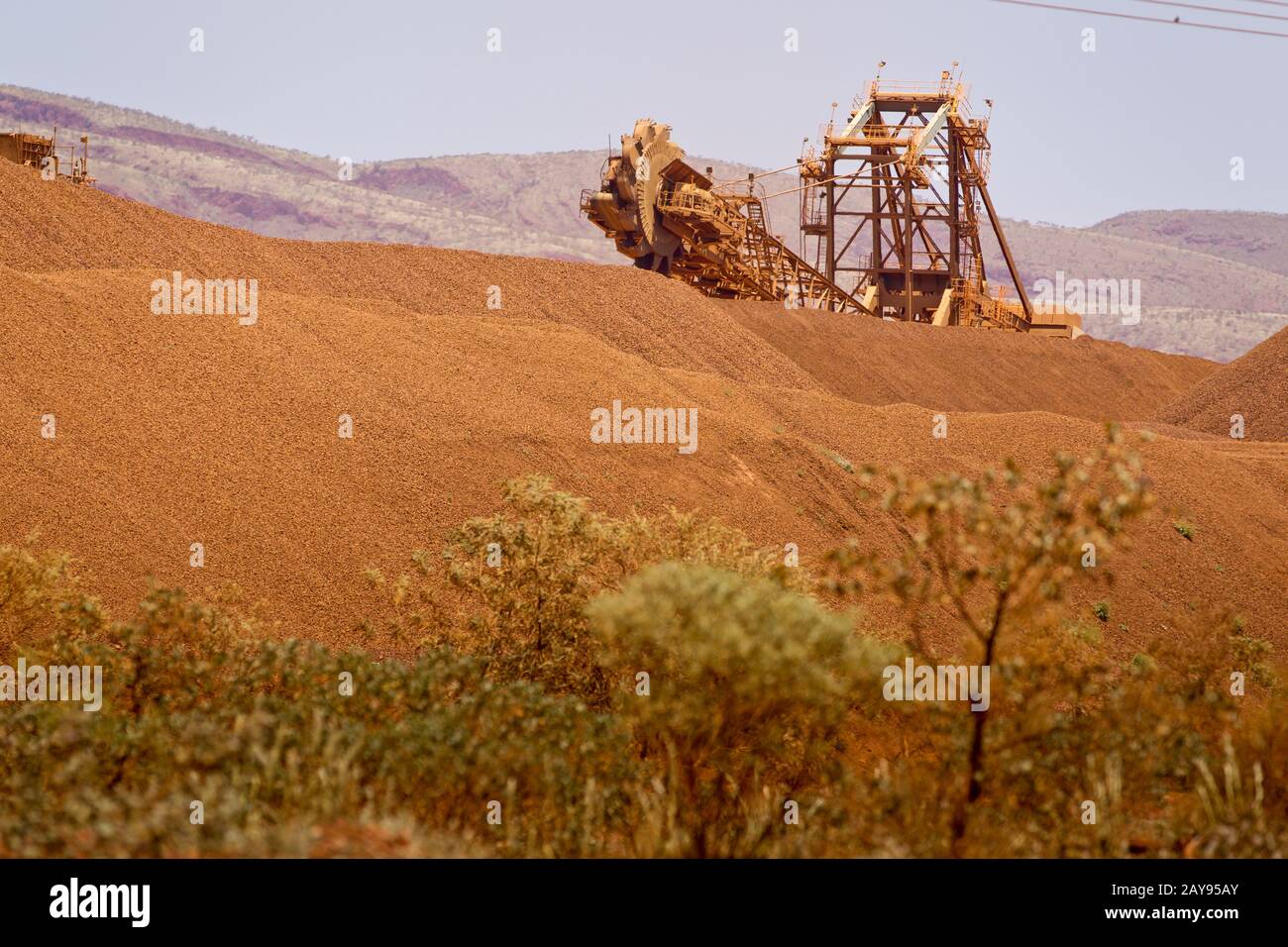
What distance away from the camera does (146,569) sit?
16766 millimetres

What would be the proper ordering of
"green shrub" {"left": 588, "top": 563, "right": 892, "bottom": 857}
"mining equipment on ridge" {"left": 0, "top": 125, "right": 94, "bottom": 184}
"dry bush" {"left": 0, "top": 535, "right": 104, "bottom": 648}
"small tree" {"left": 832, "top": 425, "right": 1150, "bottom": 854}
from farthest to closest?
"mining equipment on ridge" {"left": 0, "top": 125, "right": 94, "bottom": 184}
"dry bush" {"left": 0, "top": 535, "right": 104, "bottom": 648}
"green shrub" {"left": 588, "top": 563, "right": 892, "bottom": 857}
"small tree" {"left": 832, "top": 425, "right": 1150, "bottom": 854}

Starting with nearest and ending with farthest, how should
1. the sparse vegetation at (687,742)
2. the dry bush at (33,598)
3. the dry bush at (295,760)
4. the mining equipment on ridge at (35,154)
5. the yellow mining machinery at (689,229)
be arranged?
the dry bush at (295,760) → the sparse vegetation at (687,742) → the dry bush at (33,598) → the mining equipment on ridge at (35,154) → the yellow mining machinery at (689,229)

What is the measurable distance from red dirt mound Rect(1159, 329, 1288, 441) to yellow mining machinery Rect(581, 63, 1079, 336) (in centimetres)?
972

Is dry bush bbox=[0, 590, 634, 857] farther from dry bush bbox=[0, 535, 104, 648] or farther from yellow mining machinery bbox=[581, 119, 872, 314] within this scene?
yellow mining machinery bbox=[581, 119, 872, 314]

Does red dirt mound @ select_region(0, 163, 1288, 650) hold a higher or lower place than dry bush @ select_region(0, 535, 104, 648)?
higher

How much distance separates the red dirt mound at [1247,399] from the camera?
47.2 metres

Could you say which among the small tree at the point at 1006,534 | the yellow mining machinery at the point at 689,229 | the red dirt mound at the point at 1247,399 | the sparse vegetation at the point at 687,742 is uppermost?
the yellow mining machinery at the point at 689,229

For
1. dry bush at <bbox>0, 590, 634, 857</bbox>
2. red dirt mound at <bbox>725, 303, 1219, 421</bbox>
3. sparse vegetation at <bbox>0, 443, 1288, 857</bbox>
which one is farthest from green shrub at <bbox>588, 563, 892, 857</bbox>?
red dirt mound at <bbox>725, 303, 1219, 421</bbox>

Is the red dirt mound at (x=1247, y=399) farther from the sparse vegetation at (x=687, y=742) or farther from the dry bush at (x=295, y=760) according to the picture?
the dry bush at (x=295, y=760)

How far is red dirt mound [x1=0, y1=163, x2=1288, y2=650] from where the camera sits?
18047mm

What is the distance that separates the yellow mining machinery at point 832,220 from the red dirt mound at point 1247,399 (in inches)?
383

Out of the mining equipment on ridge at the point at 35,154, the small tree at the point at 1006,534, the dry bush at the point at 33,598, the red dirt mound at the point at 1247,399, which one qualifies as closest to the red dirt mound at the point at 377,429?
the dry bush at the point at 33,598

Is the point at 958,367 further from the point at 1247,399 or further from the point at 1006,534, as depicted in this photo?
the point at 1006,534
